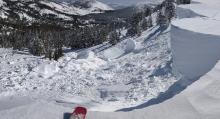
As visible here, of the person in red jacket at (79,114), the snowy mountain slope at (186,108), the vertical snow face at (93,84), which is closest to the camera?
the person in red jacket at (79,114)

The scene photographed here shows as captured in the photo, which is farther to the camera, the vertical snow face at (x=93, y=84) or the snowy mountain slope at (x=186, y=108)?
the vertical snow face at (x=93, y=84)

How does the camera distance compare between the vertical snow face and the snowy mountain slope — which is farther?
the vertical snow face

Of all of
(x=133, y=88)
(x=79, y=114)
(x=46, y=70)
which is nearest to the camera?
(x=79, y=114)

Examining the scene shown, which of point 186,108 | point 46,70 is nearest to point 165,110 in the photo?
point 186,108

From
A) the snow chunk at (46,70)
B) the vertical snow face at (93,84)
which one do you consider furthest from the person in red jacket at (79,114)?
the snow chunk at (46,70)

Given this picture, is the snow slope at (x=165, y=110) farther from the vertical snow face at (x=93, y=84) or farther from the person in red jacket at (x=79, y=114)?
the vertical snow face at (x=93, y=84)

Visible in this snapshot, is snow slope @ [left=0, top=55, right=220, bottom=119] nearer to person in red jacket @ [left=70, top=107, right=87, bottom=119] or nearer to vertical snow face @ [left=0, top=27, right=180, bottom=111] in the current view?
person in red jacket @ [left=70, top=107, right=87, bottom=119]

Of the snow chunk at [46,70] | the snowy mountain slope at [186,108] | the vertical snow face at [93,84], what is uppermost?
the snowy mountain slope at [186,108]

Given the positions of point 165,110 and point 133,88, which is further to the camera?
point 133,88

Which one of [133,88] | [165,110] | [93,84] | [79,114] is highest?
[79,114]

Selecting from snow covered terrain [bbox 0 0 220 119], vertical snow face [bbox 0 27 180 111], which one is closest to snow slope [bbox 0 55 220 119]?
snow covered terrain [bbox 0 0 220 119]

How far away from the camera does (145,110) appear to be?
30.8ft

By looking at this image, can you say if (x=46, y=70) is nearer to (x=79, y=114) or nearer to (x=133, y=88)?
(x=133, y=88)

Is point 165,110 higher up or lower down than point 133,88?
higher up
